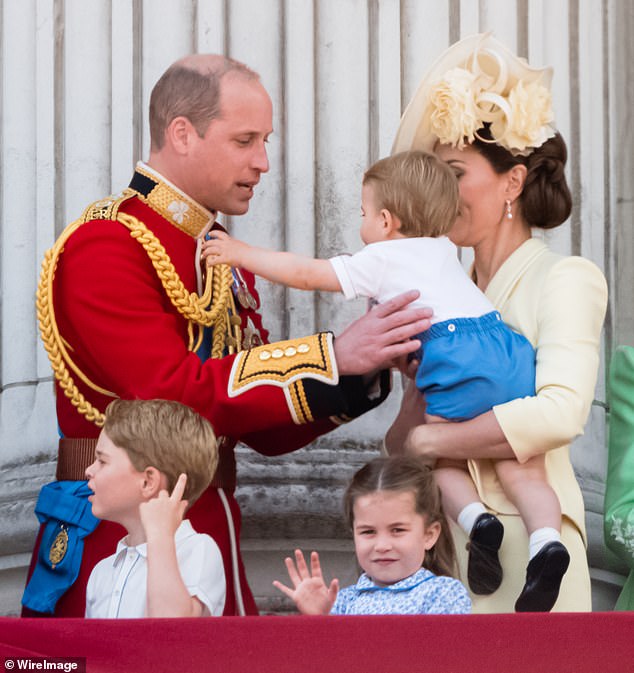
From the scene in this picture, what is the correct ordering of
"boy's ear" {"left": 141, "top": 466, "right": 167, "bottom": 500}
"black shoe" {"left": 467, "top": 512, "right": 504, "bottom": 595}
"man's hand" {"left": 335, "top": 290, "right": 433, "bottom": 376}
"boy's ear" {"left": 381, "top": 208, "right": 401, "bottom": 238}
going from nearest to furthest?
1. "boy's ear" {"left": 141, "top": 466, "right": 167, "bottom": 500}
2. "black shoe" {"left": 467, "top": 512, "right": 504, "bottom": 595}
3. "man's hand" {"left": 335, "top": 290, "right": 433, "bottom": 376}
4. "boy's ear" {"left": 381, "top": 208, "right": 401, "bottom": 238}

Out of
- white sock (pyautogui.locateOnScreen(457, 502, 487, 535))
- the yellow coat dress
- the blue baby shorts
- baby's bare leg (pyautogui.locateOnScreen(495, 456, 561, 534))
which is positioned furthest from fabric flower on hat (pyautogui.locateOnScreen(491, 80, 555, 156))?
white sock (pyautogui.locateOnScreen(457, 502, 487, 535))

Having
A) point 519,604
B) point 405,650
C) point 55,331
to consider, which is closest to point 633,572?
point 519,604

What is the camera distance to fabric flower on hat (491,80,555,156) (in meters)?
3.65

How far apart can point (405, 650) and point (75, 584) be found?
0.96 meters

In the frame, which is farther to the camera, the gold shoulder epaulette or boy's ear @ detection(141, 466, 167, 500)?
the gold shoulder epaulette

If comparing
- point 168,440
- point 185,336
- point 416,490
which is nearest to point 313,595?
point 416,490

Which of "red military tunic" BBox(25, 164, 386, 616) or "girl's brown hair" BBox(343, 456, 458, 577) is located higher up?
"red military tunic" BBox(25, 164, 386, 616)

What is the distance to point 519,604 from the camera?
3248 millimetres

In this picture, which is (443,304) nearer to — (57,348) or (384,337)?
(384,337)

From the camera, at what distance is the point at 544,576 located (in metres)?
3.22

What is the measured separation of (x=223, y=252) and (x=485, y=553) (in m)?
0.85

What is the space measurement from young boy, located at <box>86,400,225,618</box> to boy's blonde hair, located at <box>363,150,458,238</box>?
Result: 0.64 metres

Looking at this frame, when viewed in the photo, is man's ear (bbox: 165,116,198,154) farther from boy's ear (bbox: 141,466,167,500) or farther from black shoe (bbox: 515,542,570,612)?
black shoe (bbox: 515,542,570,612)

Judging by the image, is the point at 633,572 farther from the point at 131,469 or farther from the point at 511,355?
the point at 131,469
